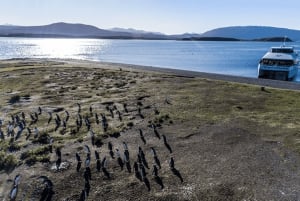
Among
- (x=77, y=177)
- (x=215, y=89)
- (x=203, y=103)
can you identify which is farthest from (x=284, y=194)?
(x=215, y=89)

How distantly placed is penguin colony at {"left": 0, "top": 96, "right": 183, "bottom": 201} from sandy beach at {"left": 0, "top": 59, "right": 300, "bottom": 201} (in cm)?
6

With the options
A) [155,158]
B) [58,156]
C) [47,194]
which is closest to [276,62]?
[155,158]

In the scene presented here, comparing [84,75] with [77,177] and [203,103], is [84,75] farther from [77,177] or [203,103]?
[77,177]

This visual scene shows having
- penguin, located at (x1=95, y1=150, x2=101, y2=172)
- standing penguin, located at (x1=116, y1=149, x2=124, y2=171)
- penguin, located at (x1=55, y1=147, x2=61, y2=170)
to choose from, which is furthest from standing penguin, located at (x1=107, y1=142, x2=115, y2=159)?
penguin, located at (x1=55, y1=147, x2=61, y2=170)

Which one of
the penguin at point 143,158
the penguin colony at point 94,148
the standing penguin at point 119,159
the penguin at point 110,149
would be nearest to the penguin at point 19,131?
the penguin colony at point 94,148

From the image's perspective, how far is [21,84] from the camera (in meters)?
39.0

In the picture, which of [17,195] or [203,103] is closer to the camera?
[17,195]

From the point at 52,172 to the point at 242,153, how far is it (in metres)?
10.2

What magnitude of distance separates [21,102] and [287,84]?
30988 mm

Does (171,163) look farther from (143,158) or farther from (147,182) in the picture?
(147,182)

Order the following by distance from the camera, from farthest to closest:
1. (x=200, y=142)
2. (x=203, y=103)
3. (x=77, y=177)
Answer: (x=203, y=103) → (x=200, y=142) → (x=77, y=177)

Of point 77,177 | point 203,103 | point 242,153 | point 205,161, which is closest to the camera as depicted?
point 77,177

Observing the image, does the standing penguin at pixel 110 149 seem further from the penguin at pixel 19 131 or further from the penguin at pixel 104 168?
the penguin at pixel 19 131

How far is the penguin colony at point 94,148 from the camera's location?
14748 mm
